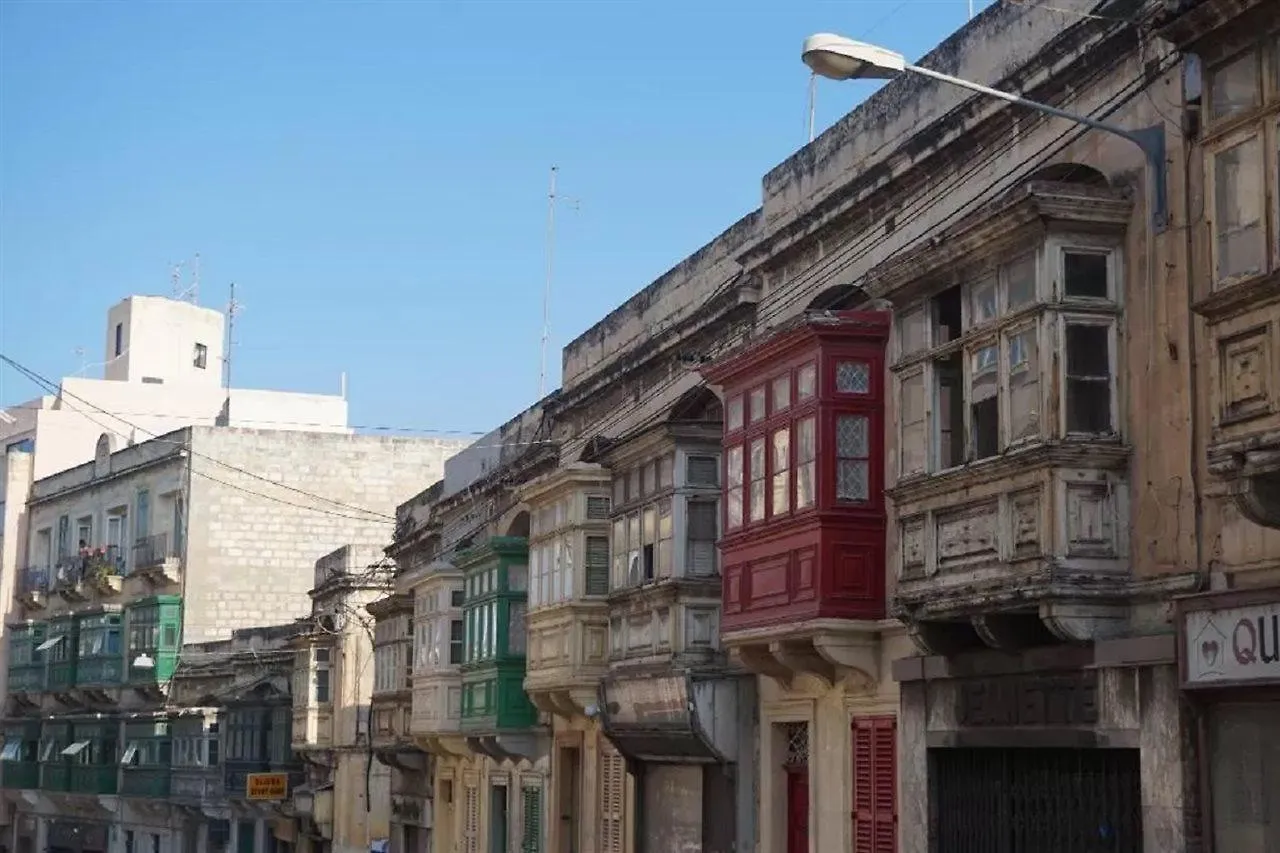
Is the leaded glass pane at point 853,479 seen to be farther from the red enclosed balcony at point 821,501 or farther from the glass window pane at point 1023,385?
the glass window pane at point 1023,385

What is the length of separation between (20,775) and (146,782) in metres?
11.7

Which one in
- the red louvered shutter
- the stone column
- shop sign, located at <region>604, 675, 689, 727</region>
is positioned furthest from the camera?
shop sign, located at <region>604, 675, 689, 727</region>

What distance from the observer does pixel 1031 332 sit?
15828 mm

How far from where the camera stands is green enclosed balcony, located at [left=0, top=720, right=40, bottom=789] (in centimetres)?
6141

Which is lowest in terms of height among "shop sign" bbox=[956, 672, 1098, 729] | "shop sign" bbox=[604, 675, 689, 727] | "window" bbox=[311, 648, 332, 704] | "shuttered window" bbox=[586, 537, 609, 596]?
"shop sign" bbox=[956, 672, 1098, 729]

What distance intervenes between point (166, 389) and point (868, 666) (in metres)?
49.0

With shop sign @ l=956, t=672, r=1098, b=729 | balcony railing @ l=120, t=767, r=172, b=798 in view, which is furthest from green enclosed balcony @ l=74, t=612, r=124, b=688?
shop sign @ l=956, t=672, r=1098, b=729

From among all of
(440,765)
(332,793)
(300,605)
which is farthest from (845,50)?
(300,605)

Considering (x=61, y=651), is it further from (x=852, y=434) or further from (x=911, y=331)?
(x=911, y=331)

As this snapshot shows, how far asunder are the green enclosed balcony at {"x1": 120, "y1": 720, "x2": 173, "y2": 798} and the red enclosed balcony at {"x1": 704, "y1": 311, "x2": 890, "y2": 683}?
33.3m

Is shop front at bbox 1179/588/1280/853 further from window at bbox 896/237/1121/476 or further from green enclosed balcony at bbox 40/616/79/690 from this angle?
green enclosed balcony at bbox 40/616/79/690

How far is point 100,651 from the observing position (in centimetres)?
5575

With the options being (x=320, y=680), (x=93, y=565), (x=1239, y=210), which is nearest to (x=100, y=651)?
(x=93, y=565)

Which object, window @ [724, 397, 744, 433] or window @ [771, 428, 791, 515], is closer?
window @ [771, 428, 791, 515]
